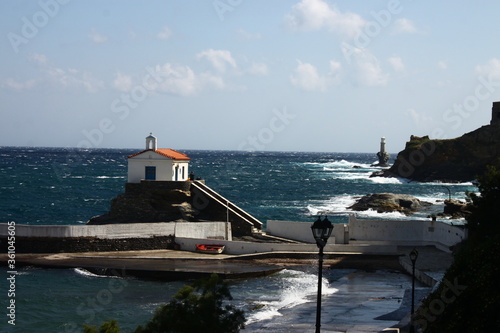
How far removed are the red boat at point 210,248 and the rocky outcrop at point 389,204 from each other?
114 ft

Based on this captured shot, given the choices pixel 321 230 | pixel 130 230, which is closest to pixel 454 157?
pixel 130 230

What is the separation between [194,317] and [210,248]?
22547 millimetres

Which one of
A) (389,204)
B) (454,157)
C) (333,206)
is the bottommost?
(333,206)

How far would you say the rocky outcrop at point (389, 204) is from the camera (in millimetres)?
69144

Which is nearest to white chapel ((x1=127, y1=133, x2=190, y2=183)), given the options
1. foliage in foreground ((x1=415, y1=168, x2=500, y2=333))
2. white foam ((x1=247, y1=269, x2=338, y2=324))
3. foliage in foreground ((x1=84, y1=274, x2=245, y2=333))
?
white foam ((x1=247, y1=269, x2=338, y2=324))

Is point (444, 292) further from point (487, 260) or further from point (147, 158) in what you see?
point (147, 158)

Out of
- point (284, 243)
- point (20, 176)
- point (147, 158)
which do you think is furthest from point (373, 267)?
point (20, 176)

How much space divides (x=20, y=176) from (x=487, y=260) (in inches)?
4303

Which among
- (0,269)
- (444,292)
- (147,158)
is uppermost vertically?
(147,158)

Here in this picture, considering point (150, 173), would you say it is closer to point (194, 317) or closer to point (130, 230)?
point (130, 230)

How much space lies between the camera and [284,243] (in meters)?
36.7

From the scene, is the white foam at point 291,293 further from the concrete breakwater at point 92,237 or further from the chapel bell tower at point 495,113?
the chapel bell tower at point 495,113

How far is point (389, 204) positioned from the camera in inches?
2768

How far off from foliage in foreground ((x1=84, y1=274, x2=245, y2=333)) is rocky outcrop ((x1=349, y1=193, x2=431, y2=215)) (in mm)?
55132
